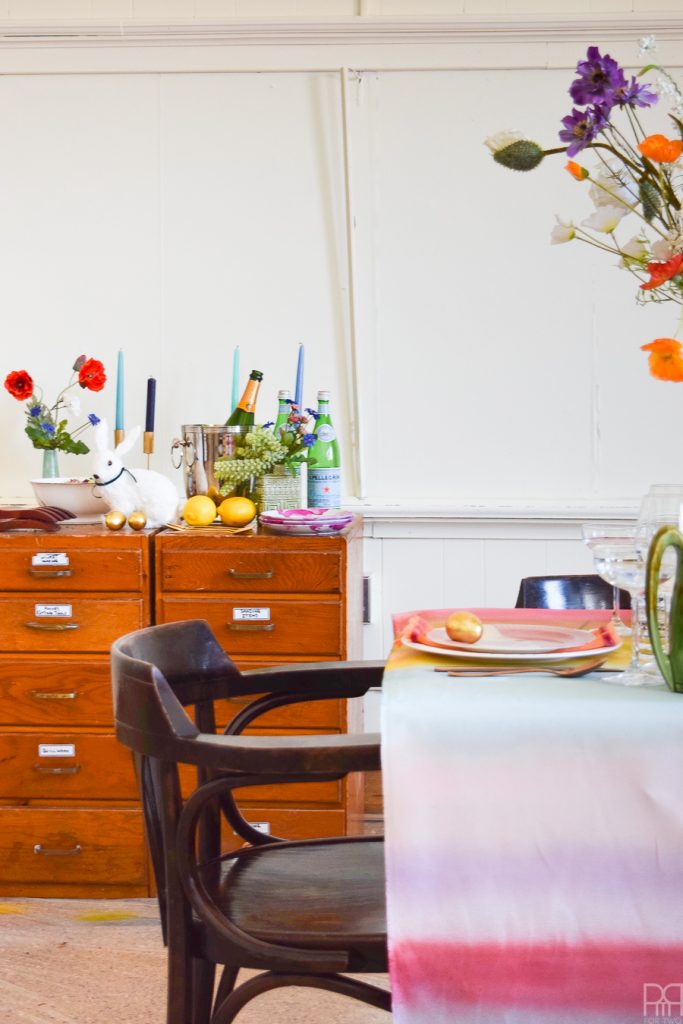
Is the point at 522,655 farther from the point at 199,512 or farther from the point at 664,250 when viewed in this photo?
the point at 199,512

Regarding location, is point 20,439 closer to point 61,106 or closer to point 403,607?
→ point 61,106

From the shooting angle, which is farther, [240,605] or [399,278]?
[399,278]

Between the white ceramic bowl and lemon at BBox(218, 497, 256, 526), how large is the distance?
1.22 ft

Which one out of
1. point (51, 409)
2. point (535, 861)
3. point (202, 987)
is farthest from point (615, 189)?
point (51, 409)

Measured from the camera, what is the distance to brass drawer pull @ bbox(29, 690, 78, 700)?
2.57 m

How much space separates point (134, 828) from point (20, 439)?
1.20 m

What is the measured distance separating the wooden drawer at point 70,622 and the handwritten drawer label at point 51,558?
0.08m

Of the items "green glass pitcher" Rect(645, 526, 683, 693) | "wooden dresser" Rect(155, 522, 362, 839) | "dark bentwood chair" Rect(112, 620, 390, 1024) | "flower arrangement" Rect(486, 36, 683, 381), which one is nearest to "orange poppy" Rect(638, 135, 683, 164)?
"flower arrangement" Rect(486, 36, 683, 381)

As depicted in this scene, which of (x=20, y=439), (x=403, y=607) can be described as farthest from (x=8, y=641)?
(x=403, y=607)

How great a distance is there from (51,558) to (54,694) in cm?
31

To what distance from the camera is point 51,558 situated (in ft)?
8.36

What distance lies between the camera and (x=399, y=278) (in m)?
3.06

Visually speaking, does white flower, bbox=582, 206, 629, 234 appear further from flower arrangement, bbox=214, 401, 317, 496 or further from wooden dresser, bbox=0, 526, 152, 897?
wooden dresser, bbox=0, 526, 152, 897

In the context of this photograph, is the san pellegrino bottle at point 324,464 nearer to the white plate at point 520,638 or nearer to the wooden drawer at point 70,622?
the wooden drawer at point 70,622
